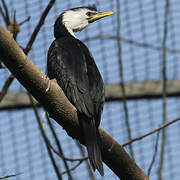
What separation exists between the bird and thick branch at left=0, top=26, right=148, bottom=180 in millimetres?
51

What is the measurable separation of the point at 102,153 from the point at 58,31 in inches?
61.8

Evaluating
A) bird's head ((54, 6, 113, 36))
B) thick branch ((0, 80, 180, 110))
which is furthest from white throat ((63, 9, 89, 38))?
thick branch ((0, 80, 180, 110))

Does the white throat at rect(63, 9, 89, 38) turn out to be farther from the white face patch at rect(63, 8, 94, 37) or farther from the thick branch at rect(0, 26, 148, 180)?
the thick branch at rect(0, 26, 148, 180)

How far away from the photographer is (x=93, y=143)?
2.26 m

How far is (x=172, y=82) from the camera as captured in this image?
3.96 meters

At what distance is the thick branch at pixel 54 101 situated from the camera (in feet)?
6.17

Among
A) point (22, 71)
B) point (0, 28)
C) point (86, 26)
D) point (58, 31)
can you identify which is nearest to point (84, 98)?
point (22, 71)

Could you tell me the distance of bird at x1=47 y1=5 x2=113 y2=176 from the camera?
7.50ft

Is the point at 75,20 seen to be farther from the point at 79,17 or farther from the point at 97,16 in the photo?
the point at 97,16

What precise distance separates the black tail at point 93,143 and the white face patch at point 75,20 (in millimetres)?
1494

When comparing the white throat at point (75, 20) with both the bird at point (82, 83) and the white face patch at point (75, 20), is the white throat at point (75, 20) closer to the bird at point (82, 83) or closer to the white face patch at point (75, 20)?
the white face patch at point (75, 20)

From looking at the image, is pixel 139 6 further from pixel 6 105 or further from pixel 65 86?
pixel 65 86

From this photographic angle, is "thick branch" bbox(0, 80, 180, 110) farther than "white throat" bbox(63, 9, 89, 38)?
Yes

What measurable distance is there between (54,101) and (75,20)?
178 cm
